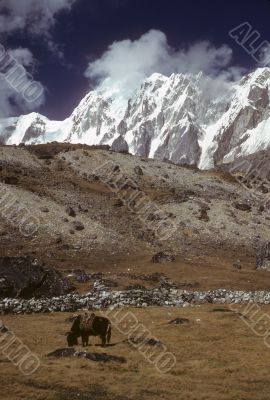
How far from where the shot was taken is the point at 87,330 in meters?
22.2

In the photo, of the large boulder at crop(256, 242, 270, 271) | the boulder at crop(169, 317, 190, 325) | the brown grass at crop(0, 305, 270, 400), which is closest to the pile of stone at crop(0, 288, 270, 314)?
the brown grass at crop(0, 305, 270, 400)

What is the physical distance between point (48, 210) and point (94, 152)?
98.6ft

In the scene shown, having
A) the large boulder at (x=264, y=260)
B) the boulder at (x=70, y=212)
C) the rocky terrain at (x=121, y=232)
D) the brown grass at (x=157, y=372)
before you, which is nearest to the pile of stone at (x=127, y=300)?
the rocky terrain at (x=121, y=232)

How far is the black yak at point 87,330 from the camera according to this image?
72.8ft

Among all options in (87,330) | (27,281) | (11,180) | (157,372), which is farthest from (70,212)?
(157,372)

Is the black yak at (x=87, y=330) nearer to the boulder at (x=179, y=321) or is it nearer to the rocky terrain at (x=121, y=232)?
the boulder at (x=179, y=321)

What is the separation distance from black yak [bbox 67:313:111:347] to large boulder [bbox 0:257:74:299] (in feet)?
42.9

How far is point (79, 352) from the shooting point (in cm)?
2028

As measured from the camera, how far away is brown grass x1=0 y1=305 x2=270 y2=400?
16.1m

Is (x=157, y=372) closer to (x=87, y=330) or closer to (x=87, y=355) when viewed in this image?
(x=87, y=355)

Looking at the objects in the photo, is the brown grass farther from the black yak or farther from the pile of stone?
the pile of stone

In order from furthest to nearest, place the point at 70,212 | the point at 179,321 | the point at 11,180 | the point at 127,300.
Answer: the point at 11,180 → the point at 70,212 → the point at 127,300 → the point at 179,321

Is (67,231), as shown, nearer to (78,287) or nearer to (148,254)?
(148,254)

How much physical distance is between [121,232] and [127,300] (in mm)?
27083
